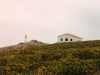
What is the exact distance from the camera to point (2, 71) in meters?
15.4

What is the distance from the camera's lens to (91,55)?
22672 mm

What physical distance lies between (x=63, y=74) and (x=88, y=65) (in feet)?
6.54

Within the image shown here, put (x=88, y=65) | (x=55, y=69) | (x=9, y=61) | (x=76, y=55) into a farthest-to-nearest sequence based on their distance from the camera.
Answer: (x=76, y=55), (x=9, y=61), (x=88, y=65), (x=55, y=69)

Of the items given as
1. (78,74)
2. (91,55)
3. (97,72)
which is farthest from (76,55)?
(78,74)

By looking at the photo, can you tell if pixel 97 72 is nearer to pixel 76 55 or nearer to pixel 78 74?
pixel 78 74

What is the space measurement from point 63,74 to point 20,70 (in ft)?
8.64

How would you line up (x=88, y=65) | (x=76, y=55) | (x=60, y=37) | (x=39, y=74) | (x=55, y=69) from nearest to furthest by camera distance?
(x=39, y=74) < (x=55, y=69) < (x=88, y=65) < (x=76, y=55) < (x=60, y=37)

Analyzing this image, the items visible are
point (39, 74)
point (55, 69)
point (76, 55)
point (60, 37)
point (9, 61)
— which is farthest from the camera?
point (60, 37)

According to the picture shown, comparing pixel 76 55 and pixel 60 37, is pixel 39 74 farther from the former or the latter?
pixel 60 37

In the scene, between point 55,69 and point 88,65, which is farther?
point 88,65

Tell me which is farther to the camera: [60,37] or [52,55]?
[60,37]

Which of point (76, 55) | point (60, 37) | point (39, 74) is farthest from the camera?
point (60, 37)

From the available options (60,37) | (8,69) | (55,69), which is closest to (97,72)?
(55,69)

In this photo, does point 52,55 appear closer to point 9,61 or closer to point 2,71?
point 9,61
